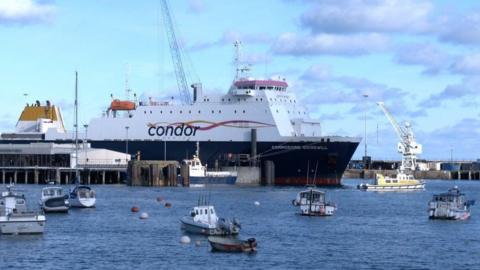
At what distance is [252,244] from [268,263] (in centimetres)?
289

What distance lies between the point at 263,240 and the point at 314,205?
53.0 feet

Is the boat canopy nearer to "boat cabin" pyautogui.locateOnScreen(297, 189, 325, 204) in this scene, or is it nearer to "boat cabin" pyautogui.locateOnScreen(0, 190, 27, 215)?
"boat cabin" pyautogui.locateOnScreen(297, 189, 325, 204)

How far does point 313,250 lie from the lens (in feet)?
154

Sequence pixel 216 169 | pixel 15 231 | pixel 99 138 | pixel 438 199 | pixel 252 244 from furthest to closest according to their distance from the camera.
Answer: pixel 99 138
pixel 216 169
pixel 438 199
pixel 15 231
pixel 252 244

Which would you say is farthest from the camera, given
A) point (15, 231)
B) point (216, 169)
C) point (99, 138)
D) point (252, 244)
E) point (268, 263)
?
point (99, 138)

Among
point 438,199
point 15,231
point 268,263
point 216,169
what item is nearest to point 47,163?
point 216,169

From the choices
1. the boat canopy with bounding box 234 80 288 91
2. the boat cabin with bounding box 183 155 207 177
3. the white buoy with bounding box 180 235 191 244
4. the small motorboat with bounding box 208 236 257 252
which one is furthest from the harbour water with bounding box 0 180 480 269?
the boat canopy with bounding box 234 80 288 91

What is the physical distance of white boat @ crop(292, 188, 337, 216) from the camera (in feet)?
217

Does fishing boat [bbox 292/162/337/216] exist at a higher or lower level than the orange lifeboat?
lower

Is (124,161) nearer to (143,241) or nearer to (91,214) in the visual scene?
(91,214)

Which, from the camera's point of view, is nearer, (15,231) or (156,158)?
(15,231)

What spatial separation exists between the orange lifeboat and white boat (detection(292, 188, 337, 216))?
182 feet

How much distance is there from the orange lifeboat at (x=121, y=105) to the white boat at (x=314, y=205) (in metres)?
55.5

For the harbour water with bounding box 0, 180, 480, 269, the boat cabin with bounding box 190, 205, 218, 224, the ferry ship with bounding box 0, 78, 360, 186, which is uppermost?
the ferry ship with bounding box 0, 78, 360, 186
